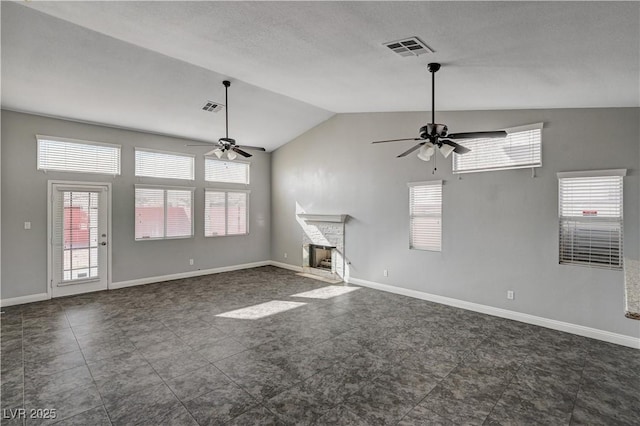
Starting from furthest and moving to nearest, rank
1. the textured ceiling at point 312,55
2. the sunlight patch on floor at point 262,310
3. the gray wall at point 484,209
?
1. the sunlight patch on floor at point 262,310
2. the gray wall at point 484,209
3. the textured ceiling at point 312,55

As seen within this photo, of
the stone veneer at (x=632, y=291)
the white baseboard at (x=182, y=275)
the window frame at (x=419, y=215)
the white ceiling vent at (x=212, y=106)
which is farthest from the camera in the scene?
the white baseboard at (x=182, y=275)

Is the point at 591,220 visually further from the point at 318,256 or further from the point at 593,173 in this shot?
the point at 318,256

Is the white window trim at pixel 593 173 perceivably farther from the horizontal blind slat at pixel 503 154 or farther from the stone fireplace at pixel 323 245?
the stone fireplace at pixel 323 245

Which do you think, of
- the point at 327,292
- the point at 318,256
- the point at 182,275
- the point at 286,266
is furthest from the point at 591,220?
the point at 182,275

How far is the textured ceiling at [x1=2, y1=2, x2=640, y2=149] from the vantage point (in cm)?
238

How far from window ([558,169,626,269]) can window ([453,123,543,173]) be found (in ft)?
1.67

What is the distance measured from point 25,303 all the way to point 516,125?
8.69 metres

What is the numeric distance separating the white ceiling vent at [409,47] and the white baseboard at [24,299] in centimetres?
701

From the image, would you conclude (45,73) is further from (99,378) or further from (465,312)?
(465,312)

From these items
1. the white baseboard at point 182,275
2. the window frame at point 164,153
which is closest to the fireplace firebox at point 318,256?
the white baseboard at point 182,275

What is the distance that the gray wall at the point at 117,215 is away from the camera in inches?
210

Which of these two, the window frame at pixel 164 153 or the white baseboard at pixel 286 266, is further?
the white baseboard at pixel 286 266

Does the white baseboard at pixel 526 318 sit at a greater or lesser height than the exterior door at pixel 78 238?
lesser

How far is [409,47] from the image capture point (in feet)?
9.91
